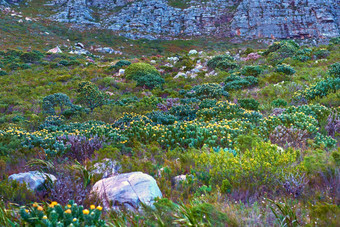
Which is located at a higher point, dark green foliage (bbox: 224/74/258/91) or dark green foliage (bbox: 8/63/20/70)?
dark green foliage (bbox: 8/63/20/70)

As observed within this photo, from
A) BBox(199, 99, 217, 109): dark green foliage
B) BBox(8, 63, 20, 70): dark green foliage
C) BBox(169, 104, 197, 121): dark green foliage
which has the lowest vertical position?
BBox(169, 104, 197, 121): dark green foliage

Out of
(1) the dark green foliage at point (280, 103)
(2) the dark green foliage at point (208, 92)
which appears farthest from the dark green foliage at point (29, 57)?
(1) the dark green foliage at point (280, 103)

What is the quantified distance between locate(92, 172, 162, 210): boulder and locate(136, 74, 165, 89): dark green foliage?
1049cm

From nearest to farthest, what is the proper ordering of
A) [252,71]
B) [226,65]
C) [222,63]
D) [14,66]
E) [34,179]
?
[34,179] → [252,71] → [226,65] → [222,63] → [14,66]

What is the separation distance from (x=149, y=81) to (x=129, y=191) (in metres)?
11.2

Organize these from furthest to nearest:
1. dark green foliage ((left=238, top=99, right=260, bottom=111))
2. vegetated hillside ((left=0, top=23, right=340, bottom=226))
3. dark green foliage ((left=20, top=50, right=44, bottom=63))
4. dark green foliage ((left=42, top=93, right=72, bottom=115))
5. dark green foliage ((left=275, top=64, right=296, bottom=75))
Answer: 1. dark green foliage ((left=20, top=50, right=44, bottom=63))
2. dark green foliage ((left=275, top=64, right=296, bottom=75))
3. dark green foliage ((left=42, top=93, right=72, bottom=115))
4. dark green foliage ((left=238, top=99, right=260, bottom=111))
5. vegetated hillside ((left=0, top=23, right=340, bottom=226))

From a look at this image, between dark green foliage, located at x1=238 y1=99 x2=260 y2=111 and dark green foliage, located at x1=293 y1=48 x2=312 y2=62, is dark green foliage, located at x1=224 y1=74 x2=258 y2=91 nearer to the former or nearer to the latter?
dark green foliage, located at x1=238 y1=99 x2=260 y2=111

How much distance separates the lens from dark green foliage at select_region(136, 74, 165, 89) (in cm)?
1368

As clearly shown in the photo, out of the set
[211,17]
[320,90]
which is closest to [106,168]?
[320,90]

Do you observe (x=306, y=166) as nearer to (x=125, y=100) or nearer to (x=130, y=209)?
(x=130, y=209)

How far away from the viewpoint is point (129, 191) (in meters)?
3.05

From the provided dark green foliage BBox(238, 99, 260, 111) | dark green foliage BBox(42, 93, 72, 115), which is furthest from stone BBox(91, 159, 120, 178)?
dark green foliage BBox(42, 93, 72, 115)

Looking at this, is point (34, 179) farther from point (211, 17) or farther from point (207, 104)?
point (211, 17)

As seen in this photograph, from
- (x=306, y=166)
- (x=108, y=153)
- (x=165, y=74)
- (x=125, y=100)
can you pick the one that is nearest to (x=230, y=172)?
(x=306, y=166)
